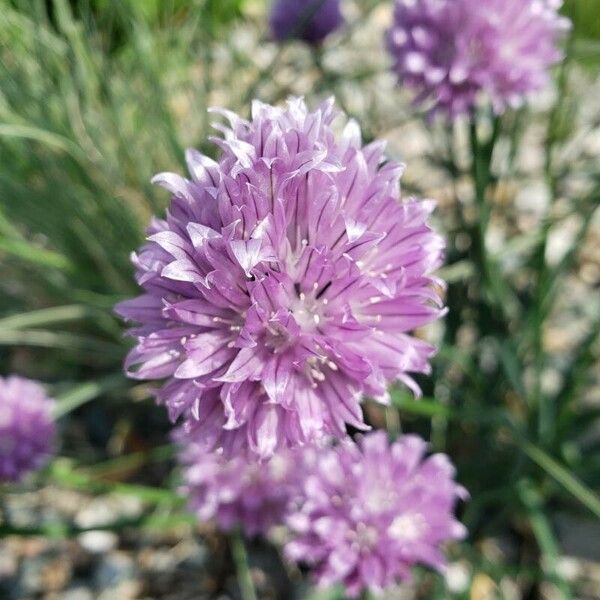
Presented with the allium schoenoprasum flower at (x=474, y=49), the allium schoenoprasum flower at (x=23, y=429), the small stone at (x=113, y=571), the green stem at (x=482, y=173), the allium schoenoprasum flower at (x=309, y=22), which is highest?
the allium schoenoprasum flower at (x=309, y=22)

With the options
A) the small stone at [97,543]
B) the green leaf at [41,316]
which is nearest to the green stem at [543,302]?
the green leaf at [41,316]

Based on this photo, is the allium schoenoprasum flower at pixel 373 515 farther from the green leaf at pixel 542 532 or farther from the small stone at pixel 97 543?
the small stone at pixel 97 543

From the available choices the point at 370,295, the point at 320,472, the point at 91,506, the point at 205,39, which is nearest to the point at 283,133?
the point at 370,295

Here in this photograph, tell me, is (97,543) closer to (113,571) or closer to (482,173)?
(113,571)

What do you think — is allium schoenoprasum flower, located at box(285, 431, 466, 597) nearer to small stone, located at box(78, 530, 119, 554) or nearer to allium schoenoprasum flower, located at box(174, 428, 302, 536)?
allium schoenoprasum flower, located at box(174, 428, 302, 536)

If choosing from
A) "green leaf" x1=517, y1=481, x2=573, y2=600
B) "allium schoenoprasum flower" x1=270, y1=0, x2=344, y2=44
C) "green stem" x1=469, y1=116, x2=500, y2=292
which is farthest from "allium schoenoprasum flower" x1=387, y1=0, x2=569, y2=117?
"green leaf" x1=517, y1=481, x2=573, y2=600

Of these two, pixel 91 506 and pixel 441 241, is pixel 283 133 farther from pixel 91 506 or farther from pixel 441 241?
pixel 91 506
